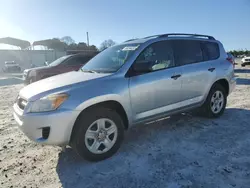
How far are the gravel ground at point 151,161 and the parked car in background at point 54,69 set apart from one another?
4.19 m

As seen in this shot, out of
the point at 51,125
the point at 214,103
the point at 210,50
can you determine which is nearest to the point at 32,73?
the point at 51,125

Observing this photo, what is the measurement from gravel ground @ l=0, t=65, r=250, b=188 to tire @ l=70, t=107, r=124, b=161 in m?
0.14

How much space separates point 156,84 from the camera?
11.5 ft

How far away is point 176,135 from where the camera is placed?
154 inches

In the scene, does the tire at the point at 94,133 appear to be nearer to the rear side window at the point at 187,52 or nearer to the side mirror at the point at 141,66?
the side mirror at the point at 141,66

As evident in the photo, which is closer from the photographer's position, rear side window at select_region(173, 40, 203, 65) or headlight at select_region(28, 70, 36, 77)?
rear side window at select_region(173, 40, 203, 65)

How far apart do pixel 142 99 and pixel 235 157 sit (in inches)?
62.3

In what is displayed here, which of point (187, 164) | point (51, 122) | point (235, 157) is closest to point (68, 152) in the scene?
point (51, 122)

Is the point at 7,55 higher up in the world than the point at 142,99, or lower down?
higher up

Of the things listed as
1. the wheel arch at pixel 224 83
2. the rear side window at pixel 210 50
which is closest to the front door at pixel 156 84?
the rear side window at pixel 210 50

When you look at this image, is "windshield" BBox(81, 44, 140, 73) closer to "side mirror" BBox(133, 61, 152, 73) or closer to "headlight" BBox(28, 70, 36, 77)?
"side mirror" BBox(133, 61, 152, 73)

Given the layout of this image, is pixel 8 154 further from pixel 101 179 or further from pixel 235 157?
pixel 235 157

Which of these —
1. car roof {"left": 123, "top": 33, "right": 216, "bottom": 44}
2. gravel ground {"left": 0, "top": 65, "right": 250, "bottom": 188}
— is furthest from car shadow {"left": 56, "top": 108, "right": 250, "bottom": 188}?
car roof {"left": 123, "top": 33, "right": 216, "bottom": 44}

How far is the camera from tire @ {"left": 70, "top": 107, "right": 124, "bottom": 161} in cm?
288
